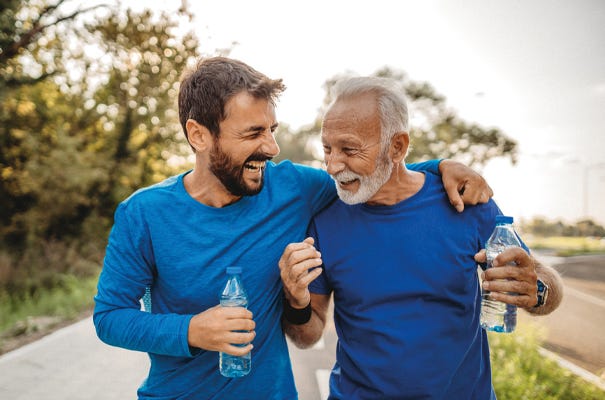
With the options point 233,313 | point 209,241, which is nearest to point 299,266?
point 233,313

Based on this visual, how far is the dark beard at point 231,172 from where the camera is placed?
2.11 meters

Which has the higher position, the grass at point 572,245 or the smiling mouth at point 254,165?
the smiling mouth at point 254,165

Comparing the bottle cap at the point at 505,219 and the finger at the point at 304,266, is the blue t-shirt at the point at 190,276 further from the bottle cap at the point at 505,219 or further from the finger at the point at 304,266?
the bottle cap at the point at 505,219

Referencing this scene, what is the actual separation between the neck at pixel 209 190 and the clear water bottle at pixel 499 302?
121 centimetres

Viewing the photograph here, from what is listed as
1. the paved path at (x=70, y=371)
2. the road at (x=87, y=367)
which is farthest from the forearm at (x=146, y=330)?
A: the paved path at (x=70, y=371)

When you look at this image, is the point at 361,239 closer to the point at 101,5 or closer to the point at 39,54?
the point at 101,5

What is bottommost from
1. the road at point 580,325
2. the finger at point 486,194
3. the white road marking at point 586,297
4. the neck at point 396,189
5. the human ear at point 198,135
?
the white road marking at point 586,297

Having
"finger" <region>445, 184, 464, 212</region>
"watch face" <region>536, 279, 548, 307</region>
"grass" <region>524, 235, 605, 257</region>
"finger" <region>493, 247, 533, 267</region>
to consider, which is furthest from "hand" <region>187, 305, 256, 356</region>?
"grass" <region>524, 235, 605, 257</region>

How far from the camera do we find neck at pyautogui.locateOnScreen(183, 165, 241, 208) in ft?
7.04

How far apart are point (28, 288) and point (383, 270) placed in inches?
426

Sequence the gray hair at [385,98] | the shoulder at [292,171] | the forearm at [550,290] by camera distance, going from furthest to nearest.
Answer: the shoulder at [292,171]
the gray hair at [385,98]
the forearm at [550,290]

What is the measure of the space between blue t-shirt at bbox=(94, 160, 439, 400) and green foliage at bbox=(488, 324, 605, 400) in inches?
124

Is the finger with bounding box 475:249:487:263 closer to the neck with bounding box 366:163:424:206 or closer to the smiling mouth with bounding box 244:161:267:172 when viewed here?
the neck with bounding box 366:163:424:206

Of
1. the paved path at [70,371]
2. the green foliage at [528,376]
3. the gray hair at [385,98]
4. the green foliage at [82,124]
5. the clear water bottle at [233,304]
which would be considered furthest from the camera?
the green foliage at [82,124]
